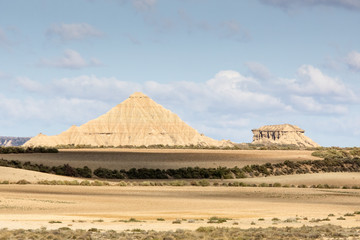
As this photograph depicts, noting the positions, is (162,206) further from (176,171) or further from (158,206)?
(176,171)

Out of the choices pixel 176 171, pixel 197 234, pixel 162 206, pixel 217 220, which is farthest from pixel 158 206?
pixel 176 171

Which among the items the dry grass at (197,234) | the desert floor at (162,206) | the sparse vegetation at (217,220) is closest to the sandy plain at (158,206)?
the desert floor at (162,206)

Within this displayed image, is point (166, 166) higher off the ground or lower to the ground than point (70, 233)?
higher

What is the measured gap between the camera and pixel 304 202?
133 ft

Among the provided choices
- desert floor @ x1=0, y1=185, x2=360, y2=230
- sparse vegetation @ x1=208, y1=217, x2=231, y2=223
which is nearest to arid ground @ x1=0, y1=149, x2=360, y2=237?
desert floor @ x1=0, y1=185, x2=360, y2=230

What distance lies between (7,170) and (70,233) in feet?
113

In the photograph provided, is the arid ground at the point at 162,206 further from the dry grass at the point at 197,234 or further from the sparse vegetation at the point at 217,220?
the dry grass at the point at 197,234

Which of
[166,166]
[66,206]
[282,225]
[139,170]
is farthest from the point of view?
[166,166]

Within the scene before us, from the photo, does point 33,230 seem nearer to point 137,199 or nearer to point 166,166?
point 137,199

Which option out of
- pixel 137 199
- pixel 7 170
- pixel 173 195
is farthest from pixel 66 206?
pixel 7 170

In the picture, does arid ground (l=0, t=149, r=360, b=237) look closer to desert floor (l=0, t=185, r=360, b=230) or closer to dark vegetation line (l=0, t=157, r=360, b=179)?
desert floor (l=0, t=185, r=360, b=230)

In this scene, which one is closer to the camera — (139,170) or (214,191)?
(214,191)

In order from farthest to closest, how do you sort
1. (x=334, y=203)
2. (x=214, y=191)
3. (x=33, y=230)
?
(x=214, y=191) < (x=334, y=203) < (x=33, y=230)

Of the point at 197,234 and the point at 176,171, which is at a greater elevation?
the point at 176,171
